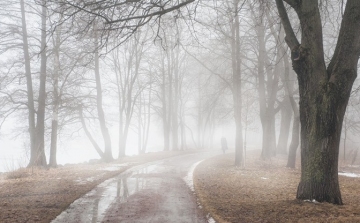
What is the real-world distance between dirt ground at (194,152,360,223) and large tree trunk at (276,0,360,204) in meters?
0.56

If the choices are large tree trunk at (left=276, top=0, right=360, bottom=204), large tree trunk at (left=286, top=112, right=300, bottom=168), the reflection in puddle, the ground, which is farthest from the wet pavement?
large tree trunk at (left=286, top=112, right=300, bottom=168)

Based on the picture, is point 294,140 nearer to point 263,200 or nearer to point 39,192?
point 263,200

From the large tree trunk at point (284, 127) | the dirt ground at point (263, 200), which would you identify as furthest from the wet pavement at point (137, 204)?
the large tree trunk at point (284, 127)

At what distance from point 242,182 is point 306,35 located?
5.88 m

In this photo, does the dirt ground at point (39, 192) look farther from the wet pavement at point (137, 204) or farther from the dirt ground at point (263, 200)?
the dirt ground at point (263, 200)

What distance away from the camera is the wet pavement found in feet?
20.4

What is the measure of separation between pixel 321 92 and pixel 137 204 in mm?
5046

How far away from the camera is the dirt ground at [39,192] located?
629 cm

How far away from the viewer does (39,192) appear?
27.8ft

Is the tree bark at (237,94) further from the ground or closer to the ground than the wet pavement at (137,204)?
further from the ground

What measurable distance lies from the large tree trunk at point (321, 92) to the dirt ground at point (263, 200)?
1.84 feet

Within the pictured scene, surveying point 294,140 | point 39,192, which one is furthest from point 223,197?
point 294,140

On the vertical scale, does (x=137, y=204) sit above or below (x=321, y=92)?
below

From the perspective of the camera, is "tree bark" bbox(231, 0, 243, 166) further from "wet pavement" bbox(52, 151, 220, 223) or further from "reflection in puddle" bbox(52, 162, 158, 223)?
"reflection in puddle" bbox(52, 162, 158, 223)
